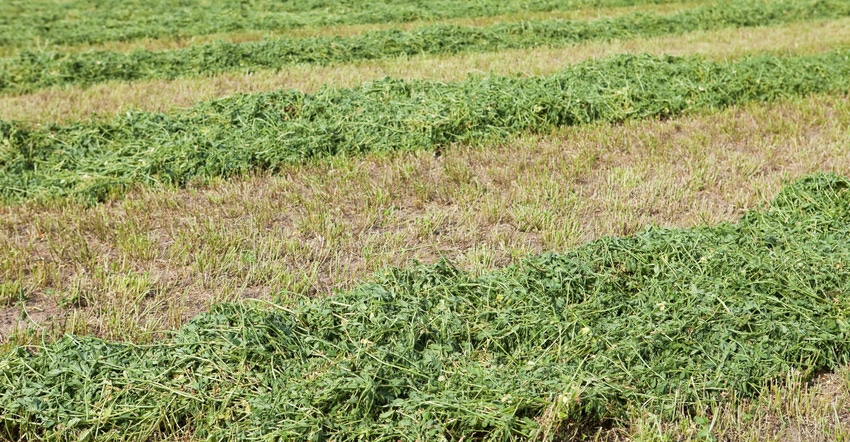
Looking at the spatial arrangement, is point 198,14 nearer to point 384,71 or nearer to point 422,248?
point 384,71

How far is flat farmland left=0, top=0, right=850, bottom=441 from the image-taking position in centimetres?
347

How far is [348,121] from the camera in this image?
24.0 ft

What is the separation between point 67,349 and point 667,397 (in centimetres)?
281

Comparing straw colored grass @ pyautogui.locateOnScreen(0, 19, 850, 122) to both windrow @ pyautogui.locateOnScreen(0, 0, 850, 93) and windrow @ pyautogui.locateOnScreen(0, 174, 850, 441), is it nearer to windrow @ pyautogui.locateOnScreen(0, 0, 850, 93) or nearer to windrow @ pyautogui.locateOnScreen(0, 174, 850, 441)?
windrow @ pyautogui.locateOnScreen(0, 0, 850, 93)

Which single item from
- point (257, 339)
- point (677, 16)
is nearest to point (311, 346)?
point (257, 339)

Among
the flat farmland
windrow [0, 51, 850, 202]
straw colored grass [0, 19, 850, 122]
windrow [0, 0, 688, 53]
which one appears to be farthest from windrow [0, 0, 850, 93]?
windrow [0, 51, 850, 202]

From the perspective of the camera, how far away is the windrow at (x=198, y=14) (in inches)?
477

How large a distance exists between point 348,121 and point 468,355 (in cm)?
397

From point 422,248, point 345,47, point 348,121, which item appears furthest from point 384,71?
point 422,248

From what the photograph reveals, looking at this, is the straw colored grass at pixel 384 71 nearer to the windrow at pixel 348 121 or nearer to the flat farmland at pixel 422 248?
the flat farmland at pixel 422 248

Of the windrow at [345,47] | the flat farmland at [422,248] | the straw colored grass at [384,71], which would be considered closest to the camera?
the flat farmland at [422,248]

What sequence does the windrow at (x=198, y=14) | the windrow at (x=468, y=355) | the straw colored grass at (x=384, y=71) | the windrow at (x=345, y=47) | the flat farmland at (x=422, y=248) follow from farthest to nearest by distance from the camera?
the windrow at (x=198, y=14) < the windrow at (x=345, y=47) < the straw colored grass at (x=384, y=71) < the flat farmland at (x=422, y=248) < the windrow at (x=468, y=355)

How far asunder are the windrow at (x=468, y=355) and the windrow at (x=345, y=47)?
6.65 metres

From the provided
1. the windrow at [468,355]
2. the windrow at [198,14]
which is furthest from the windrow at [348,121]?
the windrow at [198,14]
